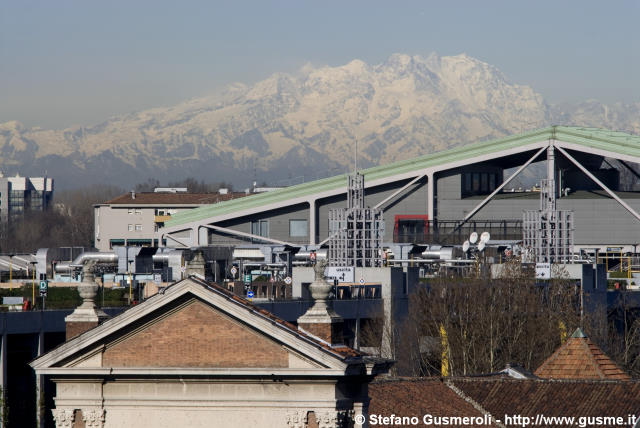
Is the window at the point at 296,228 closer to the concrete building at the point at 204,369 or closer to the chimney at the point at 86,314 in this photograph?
the chimney at the point at 86,314

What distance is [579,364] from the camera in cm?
5075

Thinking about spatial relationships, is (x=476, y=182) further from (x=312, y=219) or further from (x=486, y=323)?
(x=486, y=323)

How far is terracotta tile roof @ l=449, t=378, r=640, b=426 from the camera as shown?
42.9 meters

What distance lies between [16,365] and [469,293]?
2889cm

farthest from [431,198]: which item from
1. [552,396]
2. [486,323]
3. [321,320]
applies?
[321,320]

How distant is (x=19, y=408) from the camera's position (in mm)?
56219

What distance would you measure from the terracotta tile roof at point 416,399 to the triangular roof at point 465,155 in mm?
87016

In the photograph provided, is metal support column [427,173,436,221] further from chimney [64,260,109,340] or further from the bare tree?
chimney [64,260,109,340]

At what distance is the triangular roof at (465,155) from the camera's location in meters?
131

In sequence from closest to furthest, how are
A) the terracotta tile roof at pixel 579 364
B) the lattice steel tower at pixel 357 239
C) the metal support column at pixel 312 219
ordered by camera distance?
the terracotta tile roof at pixel 579 364, the lattice steel tower at pixel 357 239, the metal support column at pixel 312 219

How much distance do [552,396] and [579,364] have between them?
6913mm

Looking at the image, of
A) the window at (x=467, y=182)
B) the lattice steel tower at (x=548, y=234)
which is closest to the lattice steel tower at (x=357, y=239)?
the lattice steel tower at (x=548, y=234)

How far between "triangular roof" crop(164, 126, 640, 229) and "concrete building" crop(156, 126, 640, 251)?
8 centimetres

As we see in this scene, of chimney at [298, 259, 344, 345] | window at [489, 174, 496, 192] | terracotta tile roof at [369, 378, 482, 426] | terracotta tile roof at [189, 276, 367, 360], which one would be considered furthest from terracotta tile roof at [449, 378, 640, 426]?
window at [489, 174, 496, 192]
